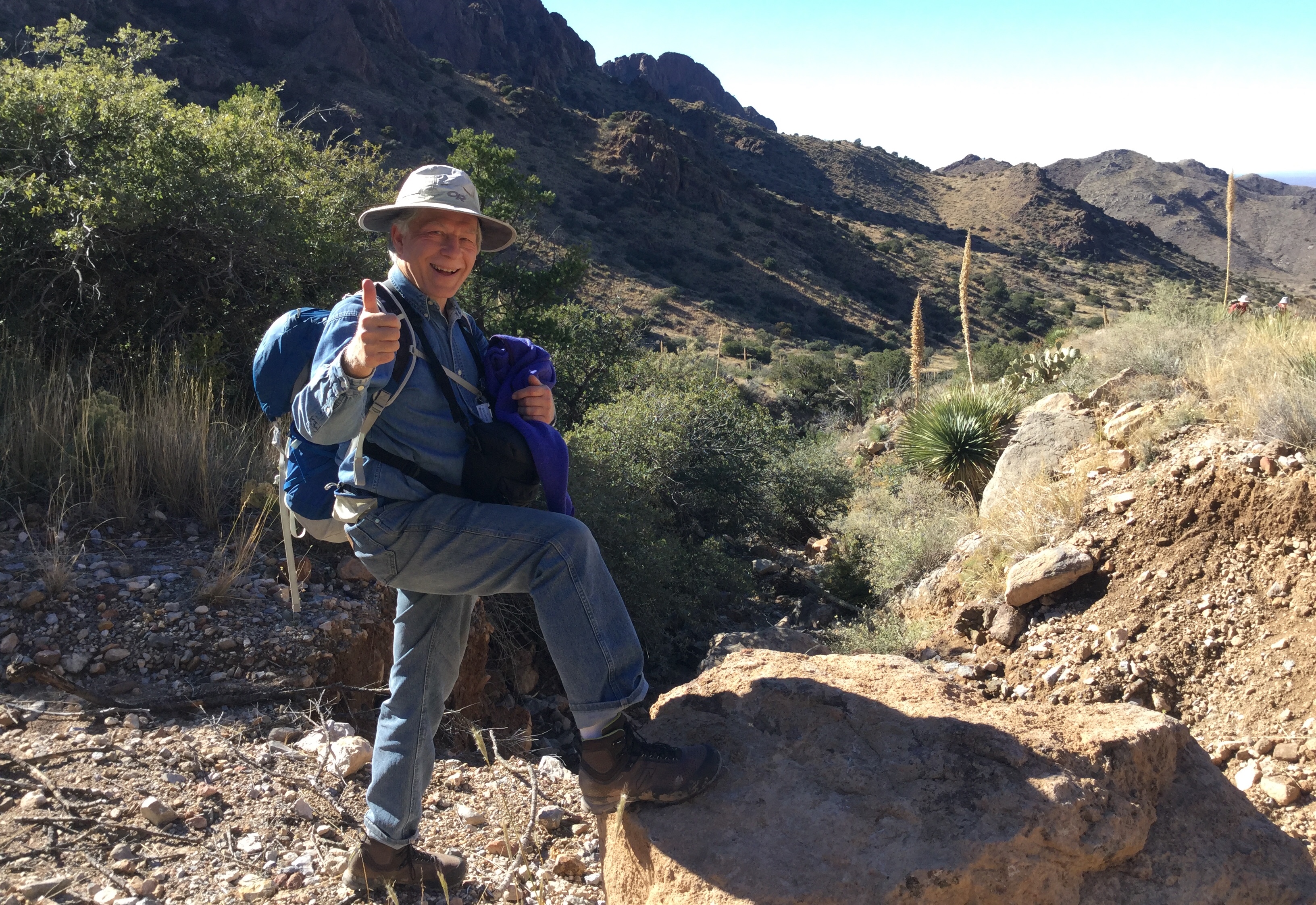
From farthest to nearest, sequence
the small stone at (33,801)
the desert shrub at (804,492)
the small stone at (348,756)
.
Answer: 1. the desert shrub at (804,492)
2. the small stone at (348,756)
3. the small stone at (33,801)

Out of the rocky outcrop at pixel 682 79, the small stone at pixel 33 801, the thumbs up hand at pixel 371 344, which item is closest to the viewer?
the thumbs up hand at pixel 371 344

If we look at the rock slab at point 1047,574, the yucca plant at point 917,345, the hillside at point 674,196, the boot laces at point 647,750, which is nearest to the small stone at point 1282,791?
the rock slab at point 1047,574

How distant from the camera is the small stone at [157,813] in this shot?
9.04ft

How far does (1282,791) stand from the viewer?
3.56 m

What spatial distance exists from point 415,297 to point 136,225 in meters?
5.56

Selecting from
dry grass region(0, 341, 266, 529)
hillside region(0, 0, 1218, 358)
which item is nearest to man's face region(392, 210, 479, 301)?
dry grass region(0, 341, 266, 529)

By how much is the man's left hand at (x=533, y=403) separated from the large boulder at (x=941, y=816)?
107 cm

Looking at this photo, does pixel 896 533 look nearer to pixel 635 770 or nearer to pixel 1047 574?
pixel 1047 574

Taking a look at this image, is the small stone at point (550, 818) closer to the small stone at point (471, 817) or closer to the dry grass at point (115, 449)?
the small stone at point (471, 817)

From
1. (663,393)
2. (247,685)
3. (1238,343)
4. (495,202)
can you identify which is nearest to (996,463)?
(1238,343)

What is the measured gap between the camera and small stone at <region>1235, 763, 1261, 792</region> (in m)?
3.70

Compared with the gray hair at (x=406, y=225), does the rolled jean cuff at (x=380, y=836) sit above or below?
below

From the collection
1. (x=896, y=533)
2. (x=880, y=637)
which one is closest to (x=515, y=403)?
(x=880, y=637)

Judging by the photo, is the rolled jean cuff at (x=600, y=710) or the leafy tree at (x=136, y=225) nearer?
the rolled jean cuff at (x=600, y=710)
